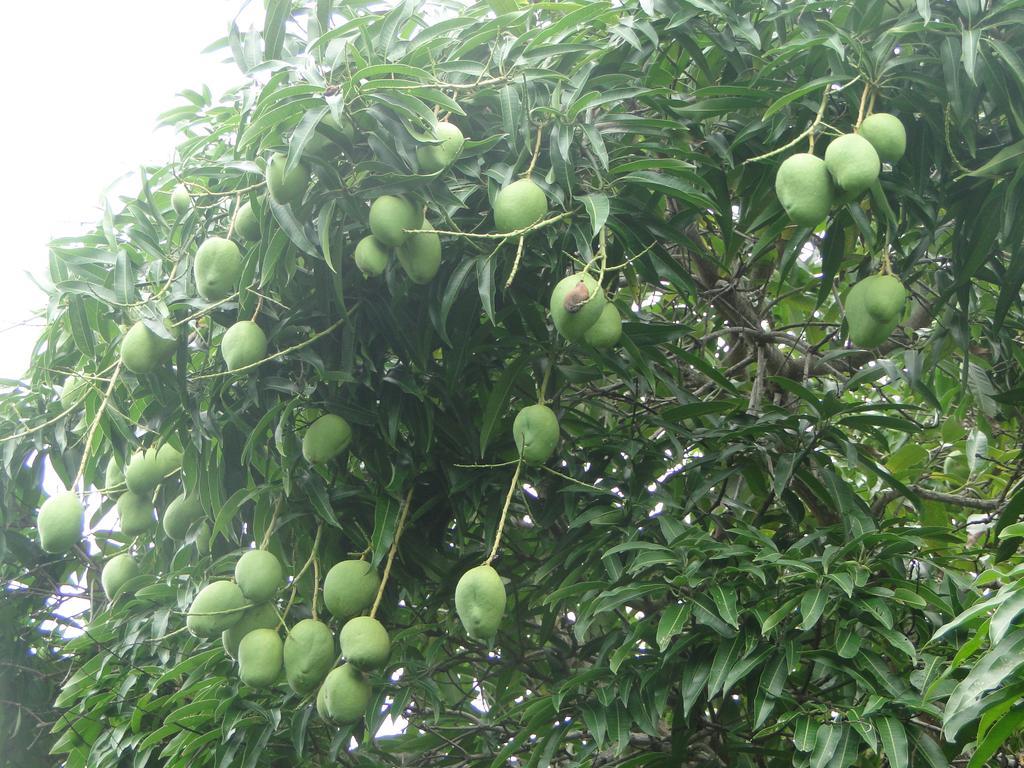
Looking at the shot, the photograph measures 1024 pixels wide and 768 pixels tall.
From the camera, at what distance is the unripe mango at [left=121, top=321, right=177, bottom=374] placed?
1.67 meters

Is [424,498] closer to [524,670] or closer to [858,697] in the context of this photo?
[524,670]

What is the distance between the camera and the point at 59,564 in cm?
281

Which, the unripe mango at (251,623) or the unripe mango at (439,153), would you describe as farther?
the unripe mango at (251,623)

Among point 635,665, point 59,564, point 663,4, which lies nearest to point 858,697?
point 635,665

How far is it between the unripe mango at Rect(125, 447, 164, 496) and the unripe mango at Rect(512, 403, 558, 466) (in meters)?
0.65

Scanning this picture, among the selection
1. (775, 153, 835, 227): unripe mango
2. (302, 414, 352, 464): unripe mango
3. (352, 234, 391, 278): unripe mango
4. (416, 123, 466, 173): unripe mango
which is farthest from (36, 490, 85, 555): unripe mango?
(775, 153, 835, 227): unripe mango

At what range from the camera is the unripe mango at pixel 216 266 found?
5.55 ft

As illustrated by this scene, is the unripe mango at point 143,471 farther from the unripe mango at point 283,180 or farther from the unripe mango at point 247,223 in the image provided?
the unripe mango at point 283,180

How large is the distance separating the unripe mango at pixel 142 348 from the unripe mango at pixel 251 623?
41cm

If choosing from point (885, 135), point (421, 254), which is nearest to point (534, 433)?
point (421, 254)

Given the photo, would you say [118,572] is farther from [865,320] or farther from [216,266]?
[865,320]

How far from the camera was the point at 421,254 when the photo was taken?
1648mm

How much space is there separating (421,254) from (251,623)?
25.5 inches

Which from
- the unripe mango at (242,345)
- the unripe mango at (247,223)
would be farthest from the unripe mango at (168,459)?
the unripe mango at (247,223)
